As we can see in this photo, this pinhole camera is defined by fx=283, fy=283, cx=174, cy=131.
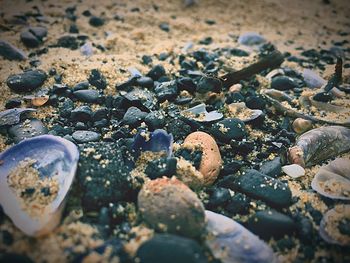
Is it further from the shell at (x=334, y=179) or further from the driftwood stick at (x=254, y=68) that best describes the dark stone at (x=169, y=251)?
the driftwood stick at (x=254, y=68)

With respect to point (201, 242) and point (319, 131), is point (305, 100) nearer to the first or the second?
point (319, 131)

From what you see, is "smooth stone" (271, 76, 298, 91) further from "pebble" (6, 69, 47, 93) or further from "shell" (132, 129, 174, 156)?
"pebble" (6, 69, 47, 93)

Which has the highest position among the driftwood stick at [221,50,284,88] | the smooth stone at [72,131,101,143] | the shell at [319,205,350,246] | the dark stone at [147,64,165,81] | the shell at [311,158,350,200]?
the driftwood stick at [221,50,284,88]

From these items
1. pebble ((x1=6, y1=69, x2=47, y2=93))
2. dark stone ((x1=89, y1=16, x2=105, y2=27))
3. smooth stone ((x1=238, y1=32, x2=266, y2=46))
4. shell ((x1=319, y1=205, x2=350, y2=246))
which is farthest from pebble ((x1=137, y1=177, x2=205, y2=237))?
dark stone ((x1=89, y1=16, x2=105, y2=27))

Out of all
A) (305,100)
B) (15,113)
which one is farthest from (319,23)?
(15,113)

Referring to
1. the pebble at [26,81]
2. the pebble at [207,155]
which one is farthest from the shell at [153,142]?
the pebble at [26,81]
